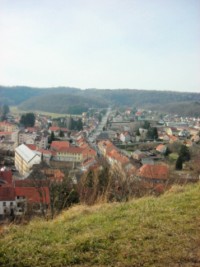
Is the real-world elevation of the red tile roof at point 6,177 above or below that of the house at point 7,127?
below

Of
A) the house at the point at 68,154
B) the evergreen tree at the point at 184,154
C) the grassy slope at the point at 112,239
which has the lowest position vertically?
the house at the point at 68,154

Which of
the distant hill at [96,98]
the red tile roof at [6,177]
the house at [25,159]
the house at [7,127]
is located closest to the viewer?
the red tile roof at [6,177]

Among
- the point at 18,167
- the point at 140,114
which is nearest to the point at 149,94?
the point at 140,114

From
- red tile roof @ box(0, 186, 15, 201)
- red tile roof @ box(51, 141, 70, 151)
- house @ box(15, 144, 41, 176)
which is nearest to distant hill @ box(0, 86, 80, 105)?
red tile roof @ box(51, 141, 70, 151)

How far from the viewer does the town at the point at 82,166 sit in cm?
822

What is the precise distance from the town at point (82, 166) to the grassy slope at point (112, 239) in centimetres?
128

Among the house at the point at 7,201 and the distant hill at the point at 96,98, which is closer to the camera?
the house at the point at 7,201

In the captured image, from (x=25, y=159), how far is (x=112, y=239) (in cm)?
2973

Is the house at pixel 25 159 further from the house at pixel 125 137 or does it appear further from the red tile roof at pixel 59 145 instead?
the house at pixel 125 137

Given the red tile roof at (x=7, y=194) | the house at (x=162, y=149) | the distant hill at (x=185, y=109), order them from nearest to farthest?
the red tile roof at (x=7, y=194) → the house at (x=162, y=149) → the distant hill at (x=185, y=109)

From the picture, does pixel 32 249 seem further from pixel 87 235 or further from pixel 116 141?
pixel 116 141

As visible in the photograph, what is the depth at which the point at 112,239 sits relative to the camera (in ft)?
12.2

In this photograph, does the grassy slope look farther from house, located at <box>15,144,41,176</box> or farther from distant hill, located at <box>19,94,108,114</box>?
distant hill, located at <box>19,94,108,114</box>

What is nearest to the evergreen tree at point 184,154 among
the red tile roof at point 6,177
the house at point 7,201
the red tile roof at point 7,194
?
the red tile roof at point 6,177
